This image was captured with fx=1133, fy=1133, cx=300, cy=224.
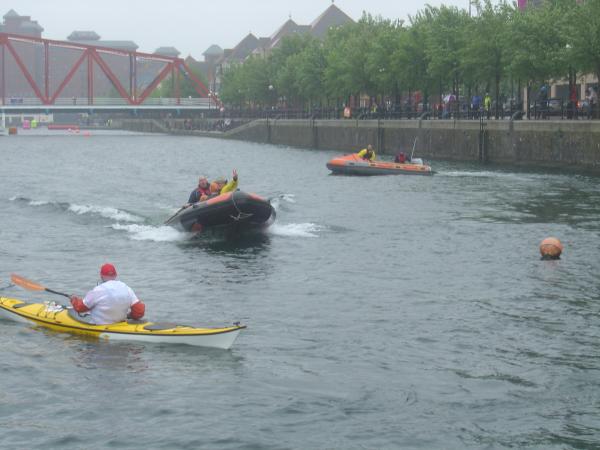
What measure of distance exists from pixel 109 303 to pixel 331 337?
357cm

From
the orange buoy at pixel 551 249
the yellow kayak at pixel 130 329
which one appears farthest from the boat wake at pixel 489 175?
the yellow kayak at pixel 130 329

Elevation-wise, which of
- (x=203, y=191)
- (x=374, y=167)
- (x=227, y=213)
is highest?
(x=203, y=191)

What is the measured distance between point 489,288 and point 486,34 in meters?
44.4

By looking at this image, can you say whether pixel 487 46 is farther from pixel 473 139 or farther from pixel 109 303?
pixel 109 303

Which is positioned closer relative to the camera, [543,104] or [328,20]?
[543,104]

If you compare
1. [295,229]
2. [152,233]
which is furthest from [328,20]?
[152,233]

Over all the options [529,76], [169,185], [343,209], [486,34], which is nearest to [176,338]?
[343,209]

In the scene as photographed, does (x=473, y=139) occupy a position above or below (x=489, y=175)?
above

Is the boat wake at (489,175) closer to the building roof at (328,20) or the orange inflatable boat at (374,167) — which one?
the orange inflatable boat at (374,167)

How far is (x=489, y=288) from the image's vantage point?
22.2 m

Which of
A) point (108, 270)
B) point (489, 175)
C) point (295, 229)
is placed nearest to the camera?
point (108, 270)

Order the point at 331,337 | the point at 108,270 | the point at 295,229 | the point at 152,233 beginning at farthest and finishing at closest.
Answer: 1. the point at 295,229
2. the point at 152,233
3. the point at 331,337
4. the point at 108,270

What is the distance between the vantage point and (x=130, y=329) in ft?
56.9

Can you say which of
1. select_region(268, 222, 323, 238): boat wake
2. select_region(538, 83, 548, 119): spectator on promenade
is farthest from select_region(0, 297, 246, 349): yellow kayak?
select_region(538, 83, 548, 119): spectator on promenade
